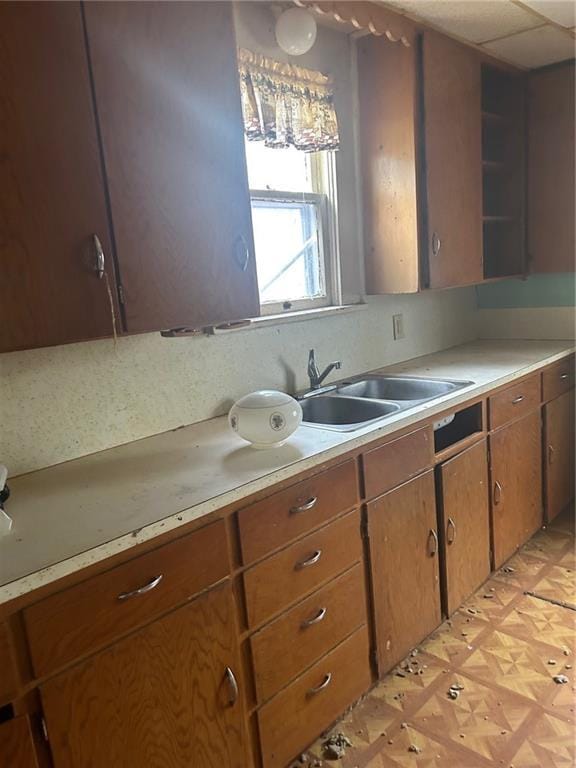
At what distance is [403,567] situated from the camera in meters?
1.96

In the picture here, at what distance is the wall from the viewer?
3254 millimetres

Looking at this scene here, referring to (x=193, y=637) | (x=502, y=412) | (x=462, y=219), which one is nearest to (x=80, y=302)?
(x=193, y=637)

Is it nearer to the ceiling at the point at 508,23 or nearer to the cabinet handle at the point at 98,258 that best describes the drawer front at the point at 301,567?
the cabinet handle at the point at 98,258

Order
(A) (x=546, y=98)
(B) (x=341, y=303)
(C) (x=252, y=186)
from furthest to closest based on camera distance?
1. (A) (x=546, y=98)
2. (B) (x=341, y=303)
3. (C) (x=252, y=186)

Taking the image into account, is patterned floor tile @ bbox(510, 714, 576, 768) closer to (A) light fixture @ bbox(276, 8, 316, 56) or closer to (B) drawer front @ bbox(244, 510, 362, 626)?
(B) drawer front @ bbox(244, 510, 362, 626)

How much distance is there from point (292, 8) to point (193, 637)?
6.70ft

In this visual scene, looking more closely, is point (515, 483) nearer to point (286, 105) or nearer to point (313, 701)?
point (313, 701)

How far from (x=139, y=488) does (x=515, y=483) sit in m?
1.80

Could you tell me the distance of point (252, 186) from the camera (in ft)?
7.25

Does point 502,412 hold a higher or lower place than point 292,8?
lower

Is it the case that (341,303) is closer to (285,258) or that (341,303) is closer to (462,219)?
(285,258)

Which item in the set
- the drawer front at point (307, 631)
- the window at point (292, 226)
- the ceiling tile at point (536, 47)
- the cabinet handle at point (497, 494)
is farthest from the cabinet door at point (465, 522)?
the ceiling tile at point (536, 47)

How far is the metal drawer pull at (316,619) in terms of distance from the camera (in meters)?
1.61

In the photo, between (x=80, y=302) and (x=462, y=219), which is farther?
(x=462, y=219)
